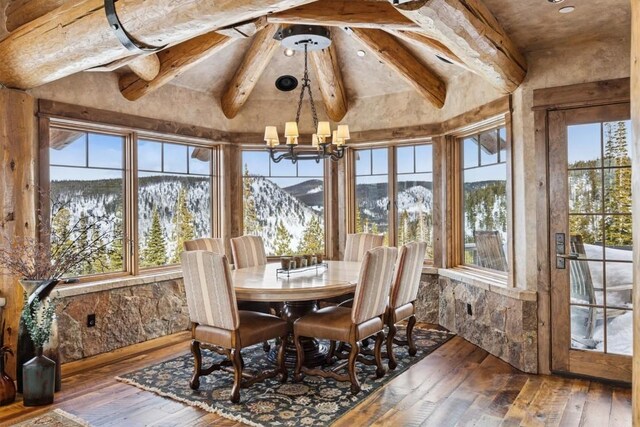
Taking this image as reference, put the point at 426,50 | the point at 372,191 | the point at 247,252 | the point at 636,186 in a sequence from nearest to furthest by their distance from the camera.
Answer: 1. the point at 636,186
2. the point at 426,50
3. the point at 247,252
4. the point at 372,191

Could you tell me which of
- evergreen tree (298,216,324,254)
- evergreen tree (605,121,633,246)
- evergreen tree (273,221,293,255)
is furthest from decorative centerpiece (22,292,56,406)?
evergreen tree (605,121,633,246)

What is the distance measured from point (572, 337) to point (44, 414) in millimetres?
3886

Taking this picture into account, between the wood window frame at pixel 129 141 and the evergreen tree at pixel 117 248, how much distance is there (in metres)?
0.04

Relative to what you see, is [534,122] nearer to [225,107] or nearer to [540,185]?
[540,185]

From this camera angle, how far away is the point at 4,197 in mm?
3354

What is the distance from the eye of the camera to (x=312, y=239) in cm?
593

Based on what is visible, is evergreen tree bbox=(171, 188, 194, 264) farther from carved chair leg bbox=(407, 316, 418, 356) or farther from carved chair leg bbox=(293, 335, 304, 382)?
carved chair leg bbox=(407, 316, 418, 356)

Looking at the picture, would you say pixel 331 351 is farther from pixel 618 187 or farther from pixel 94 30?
pixel 94 30

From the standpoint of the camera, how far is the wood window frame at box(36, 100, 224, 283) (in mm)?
3934

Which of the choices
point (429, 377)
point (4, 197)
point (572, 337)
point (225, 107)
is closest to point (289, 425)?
point (429, 377)

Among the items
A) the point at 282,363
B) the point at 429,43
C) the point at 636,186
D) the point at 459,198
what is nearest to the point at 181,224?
the point at 282,363

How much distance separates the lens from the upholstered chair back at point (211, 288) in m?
3.02

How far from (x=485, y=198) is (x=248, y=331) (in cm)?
286

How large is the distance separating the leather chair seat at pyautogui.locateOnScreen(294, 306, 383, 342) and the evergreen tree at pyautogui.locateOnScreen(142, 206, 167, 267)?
225 centimetres
